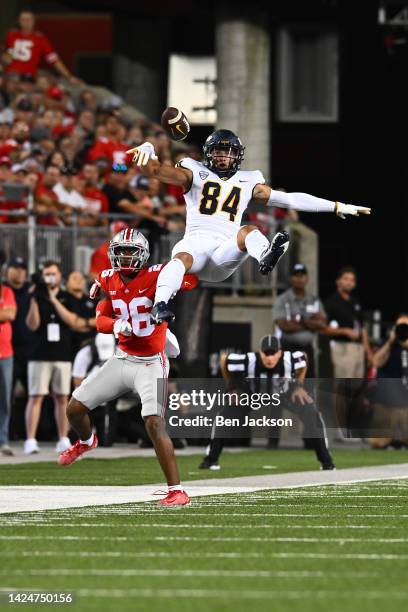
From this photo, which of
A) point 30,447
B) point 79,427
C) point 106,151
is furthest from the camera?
point 106,151

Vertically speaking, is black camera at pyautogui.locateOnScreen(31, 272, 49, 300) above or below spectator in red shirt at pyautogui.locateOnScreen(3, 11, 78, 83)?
below

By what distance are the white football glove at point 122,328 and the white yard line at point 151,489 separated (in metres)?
1.18

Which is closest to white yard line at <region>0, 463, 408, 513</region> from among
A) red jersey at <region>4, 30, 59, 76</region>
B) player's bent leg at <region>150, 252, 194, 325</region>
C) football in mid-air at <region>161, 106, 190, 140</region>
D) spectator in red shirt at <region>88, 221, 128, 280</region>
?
player's bent leg at <region>150, 252, 194, 325</region>

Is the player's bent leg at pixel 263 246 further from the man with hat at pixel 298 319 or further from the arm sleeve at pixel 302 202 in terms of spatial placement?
the man with hat at pixel 298 319

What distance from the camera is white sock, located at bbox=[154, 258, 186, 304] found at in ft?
37.8

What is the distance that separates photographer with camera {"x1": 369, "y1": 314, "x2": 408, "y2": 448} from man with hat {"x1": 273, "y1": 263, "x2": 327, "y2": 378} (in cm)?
96

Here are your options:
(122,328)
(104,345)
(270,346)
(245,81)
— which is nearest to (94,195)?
(104,345)

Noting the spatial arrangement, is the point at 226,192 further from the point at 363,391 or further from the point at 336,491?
the point at 363,391

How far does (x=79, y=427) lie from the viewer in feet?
39.2

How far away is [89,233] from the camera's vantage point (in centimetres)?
2150

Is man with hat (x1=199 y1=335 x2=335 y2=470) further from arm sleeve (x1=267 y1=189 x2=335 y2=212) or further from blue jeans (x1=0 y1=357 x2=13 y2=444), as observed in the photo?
arm sleeve (x1=267 y1=189 x2=335 y2=212)

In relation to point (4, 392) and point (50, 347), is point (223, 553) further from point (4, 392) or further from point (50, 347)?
Result: point (50, 347)

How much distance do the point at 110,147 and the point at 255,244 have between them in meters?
11.7

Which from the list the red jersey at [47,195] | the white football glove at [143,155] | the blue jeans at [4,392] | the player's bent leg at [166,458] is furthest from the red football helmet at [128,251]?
the red jersey at [47,195]
